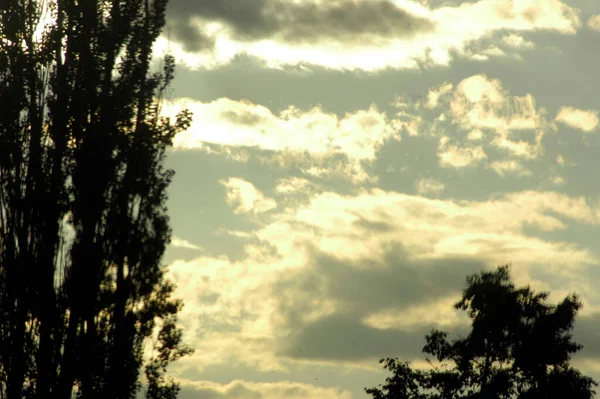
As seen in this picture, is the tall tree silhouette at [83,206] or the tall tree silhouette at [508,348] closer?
the tall tree silhouette at [83,206]

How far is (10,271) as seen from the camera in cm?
2064

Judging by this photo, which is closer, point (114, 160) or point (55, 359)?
point (55, 359)

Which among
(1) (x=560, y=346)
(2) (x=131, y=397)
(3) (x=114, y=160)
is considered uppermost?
(3) (x=114, y=160)

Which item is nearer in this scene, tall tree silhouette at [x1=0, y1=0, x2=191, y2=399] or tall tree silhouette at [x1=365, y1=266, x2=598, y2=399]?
tall tree silhouette at [x1=0, y1=0, x2=191, y2=399]

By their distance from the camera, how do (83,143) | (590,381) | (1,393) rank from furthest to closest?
(590,381)
(83,143)
(1,393)

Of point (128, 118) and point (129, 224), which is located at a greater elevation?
point (128, 118)

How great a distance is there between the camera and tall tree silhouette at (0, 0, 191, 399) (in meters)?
20.2

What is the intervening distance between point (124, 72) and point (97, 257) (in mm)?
5189

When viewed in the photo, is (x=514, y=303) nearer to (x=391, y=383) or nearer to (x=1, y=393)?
(x=391, y=383)

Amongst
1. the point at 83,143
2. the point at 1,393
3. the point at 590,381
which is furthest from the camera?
the point at 590,381

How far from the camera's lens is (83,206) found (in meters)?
20.9

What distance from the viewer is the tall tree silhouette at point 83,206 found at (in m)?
20.2

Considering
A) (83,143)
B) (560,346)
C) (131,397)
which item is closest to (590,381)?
(560,346)

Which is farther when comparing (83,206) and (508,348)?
(508,348)
